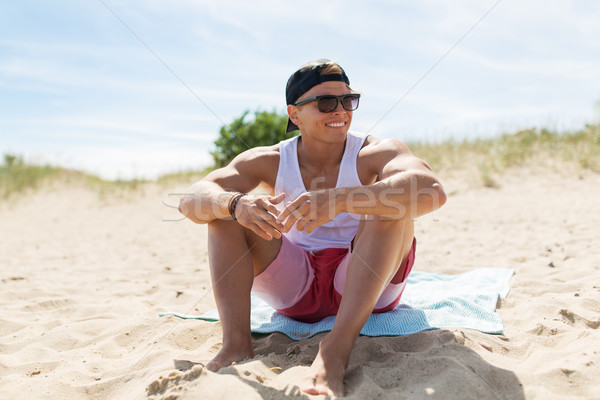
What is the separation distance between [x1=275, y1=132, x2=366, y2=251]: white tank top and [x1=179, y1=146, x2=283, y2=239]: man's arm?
0.28 feet

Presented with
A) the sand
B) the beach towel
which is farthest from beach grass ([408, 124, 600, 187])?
the beach towel

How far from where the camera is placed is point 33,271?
16.2 feet

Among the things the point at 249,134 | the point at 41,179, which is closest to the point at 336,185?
the point at 249,134

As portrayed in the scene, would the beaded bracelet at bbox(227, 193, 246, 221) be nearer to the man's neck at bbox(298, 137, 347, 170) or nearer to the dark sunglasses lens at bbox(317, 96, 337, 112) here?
the man's neck at bbox(298, 137, 347, 170)

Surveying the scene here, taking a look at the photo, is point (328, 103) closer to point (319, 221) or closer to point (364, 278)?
point (319, 221)

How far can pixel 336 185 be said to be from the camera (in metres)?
2.73

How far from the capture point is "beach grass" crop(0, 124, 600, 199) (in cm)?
888

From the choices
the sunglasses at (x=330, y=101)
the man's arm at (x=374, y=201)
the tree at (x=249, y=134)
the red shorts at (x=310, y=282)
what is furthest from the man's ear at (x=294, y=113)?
the tree at (x=249, y=134)

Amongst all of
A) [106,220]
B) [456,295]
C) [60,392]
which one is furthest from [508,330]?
[106,220]

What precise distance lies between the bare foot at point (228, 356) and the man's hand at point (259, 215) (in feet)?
1.78

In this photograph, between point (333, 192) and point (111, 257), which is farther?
point (111, 257)

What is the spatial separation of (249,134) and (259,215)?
23.4 ft

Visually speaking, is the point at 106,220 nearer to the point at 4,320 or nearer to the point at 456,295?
the point at 4,320

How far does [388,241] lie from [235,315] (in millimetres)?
819
